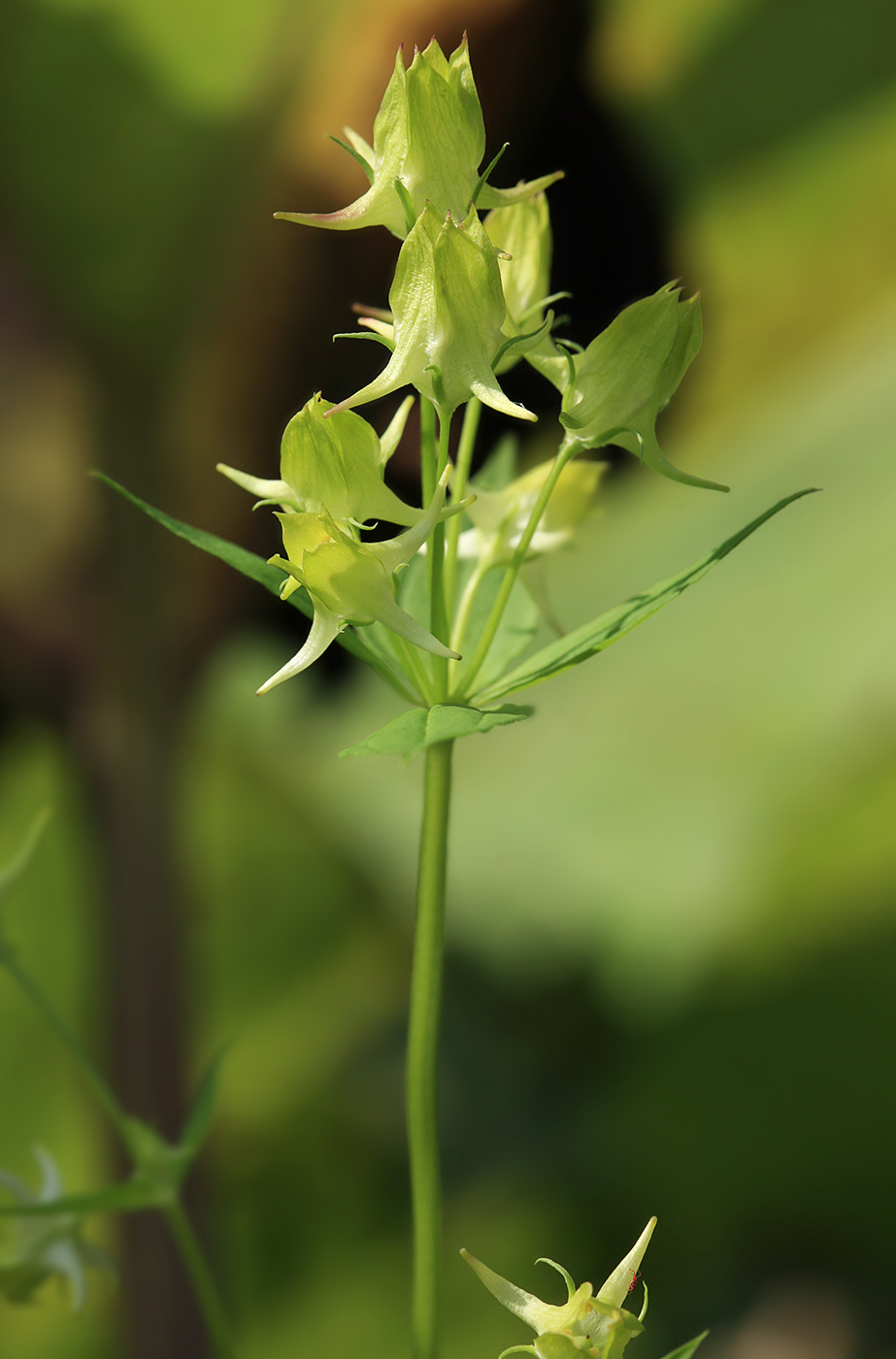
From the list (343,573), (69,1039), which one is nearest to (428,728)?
(343,573)

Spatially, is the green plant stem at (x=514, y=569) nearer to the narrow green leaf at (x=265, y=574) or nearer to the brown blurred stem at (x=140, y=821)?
the narrow green leaf at (x=265, y=574)

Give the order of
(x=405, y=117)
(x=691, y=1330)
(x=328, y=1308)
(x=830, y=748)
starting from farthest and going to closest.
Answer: (x=328, y=1308) < (x=691, y=1330) < (x=830, y=748) < (x=405, y=117)

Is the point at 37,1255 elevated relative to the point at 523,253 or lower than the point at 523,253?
lower

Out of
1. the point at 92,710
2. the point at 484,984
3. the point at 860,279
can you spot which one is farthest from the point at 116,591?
the point at 860,279

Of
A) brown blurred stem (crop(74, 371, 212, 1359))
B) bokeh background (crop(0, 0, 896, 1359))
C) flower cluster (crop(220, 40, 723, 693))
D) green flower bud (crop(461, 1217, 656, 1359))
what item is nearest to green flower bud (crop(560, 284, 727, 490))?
flower cluster (crop(220, 40, 723, 693))

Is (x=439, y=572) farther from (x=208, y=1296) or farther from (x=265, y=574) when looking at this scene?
(x=208, y=1296)

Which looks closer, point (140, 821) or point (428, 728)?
point (428, 728)

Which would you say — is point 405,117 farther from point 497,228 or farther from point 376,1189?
point 376,1189
